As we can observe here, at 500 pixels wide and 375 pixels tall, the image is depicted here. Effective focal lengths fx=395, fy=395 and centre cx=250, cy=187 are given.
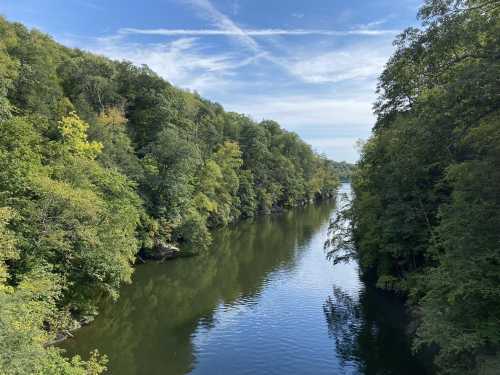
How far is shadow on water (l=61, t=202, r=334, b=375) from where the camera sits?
1778 centimetres

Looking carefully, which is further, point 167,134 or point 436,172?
→ point 167,134

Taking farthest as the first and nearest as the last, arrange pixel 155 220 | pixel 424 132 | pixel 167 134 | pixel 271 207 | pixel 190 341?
pixel 271 207, pixel 167 134, pixel 155 220, pixel 190 341, pixel 424 132

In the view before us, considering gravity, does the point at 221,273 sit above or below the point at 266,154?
below

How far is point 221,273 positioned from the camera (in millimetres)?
32844

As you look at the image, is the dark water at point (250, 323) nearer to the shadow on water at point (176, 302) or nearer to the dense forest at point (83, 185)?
the shadow on water at point (176, 302)

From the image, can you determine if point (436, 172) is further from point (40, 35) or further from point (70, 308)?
point (40, 35)

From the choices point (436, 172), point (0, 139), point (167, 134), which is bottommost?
point (436, 172)

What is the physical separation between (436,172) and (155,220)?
79.4 feet

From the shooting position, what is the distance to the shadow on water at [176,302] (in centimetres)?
1778

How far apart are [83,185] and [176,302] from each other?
9467 mm

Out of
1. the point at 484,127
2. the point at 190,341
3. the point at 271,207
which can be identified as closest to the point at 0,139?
the point at 190,341

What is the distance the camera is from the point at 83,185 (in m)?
23.0

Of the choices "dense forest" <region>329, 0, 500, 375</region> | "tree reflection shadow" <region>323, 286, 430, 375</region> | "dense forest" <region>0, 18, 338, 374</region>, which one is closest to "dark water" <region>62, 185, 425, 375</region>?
"tree reflection shadow" <region>323, 286, 430, 375</region>

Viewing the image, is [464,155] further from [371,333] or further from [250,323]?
[250,323]
